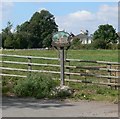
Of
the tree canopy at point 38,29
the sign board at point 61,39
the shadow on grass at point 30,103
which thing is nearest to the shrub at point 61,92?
the shadow on grass at point 30,103

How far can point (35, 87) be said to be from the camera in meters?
11.3

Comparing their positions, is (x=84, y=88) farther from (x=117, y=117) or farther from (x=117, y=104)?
(x=117, y=117)

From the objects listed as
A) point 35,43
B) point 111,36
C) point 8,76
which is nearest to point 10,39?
point 35,43

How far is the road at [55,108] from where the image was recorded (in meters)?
8.44

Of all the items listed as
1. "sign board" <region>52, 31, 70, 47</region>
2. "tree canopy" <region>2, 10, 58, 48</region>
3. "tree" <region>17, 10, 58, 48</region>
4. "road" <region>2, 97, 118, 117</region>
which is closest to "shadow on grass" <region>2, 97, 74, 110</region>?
"road" <region>2, 97, 118, 117</region>

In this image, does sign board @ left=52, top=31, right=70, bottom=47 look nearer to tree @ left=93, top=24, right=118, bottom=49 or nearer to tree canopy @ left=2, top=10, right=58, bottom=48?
tree canopy @ left=2, top=10, right=58, bottom=48

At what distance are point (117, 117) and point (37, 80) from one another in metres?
4.00

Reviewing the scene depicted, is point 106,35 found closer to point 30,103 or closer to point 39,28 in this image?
point 39,28

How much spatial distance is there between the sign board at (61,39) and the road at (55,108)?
2.51m

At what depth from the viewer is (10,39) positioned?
87750 mm

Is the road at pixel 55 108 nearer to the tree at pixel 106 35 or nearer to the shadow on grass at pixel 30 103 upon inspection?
the shadow on grass at pixel 30 103

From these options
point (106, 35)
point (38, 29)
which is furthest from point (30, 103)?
point (106, 35)

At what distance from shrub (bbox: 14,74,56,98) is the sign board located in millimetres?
1395

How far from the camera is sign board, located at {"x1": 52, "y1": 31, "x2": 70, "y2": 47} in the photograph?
1242 cm
